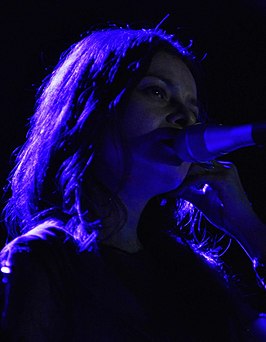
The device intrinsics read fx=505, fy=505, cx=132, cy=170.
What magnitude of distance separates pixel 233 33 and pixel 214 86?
0.28 metres

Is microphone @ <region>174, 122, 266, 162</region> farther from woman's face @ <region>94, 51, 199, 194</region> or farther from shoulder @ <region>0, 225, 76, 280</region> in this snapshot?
shoulder @ <region>0, 225, 76, 280</region>

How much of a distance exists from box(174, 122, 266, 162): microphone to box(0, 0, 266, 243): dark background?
1084 mm

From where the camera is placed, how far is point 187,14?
95.0 inches

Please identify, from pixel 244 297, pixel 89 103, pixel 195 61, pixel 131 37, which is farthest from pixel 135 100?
pixel 244 297

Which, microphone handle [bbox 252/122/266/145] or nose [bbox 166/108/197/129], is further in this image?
nose [bbox 166/108/197/129]

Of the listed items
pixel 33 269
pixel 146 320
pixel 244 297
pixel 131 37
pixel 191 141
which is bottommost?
pixel 244 297

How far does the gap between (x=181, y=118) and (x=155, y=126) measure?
10cm

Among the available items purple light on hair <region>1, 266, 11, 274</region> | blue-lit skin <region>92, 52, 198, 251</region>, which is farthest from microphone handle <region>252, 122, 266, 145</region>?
purple light on hair <region>1, 266, 11, 274</region>

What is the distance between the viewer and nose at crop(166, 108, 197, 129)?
1.35 m

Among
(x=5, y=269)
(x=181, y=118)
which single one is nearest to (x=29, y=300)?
(x=5, y=269)

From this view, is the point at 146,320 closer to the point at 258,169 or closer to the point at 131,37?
the point at 131,37

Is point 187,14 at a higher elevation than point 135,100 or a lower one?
higher

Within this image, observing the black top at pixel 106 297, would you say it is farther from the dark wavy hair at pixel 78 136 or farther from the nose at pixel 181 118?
the nose at pixel 181 118

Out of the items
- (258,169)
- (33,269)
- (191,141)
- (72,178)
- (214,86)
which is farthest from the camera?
(214,86)
